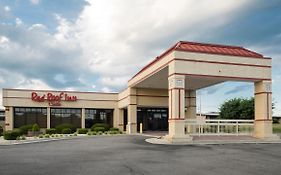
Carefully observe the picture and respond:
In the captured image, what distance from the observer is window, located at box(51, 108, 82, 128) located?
42.5m

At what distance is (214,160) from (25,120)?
3385 centimetres

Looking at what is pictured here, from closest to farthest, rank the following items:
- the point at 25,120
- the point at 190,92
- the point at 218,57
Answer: the point at 218,57, the point at 190,92, the point at 25,120

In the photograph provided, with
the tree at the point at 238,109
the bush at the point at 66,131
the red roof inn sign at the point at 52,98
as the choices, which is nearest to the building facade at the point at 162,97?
the red roof inn sign at the point at 52,98

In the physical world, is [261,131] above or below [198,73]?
below

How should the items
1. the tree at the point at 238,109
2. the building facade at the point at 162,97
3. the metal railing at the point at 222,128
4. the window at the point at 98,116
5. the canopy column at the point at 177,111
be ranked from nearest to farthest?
the canopy column at the point at 177,111 < the building facade at the point at 162,97 < the metal railing at the point at 222,128 < the window at the point at 98,116 < the tree at the point at 238,109

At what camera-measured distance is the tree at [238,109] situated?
52869 mm

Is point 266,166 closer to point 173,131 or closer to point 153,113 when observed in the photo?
point 173,131

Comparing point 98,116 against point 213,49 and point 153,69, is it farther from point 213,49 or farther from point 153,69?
point 213,49

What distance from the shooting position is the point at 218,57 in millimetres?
23859

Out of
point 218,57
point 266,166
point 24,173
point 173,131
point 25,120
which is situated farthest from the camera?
point 25,120

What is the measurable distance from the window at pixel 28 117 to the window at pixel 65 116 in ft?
3.93

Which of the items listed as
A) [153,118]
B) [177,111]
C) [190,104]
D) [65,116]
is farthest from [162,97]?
[177,111]

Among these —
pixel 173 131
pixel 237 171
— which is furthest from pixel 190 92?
pixel 237 171

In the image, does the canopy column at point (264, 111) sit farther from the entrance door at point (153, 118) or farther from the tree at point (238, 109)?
the tree at point (238, 109)
